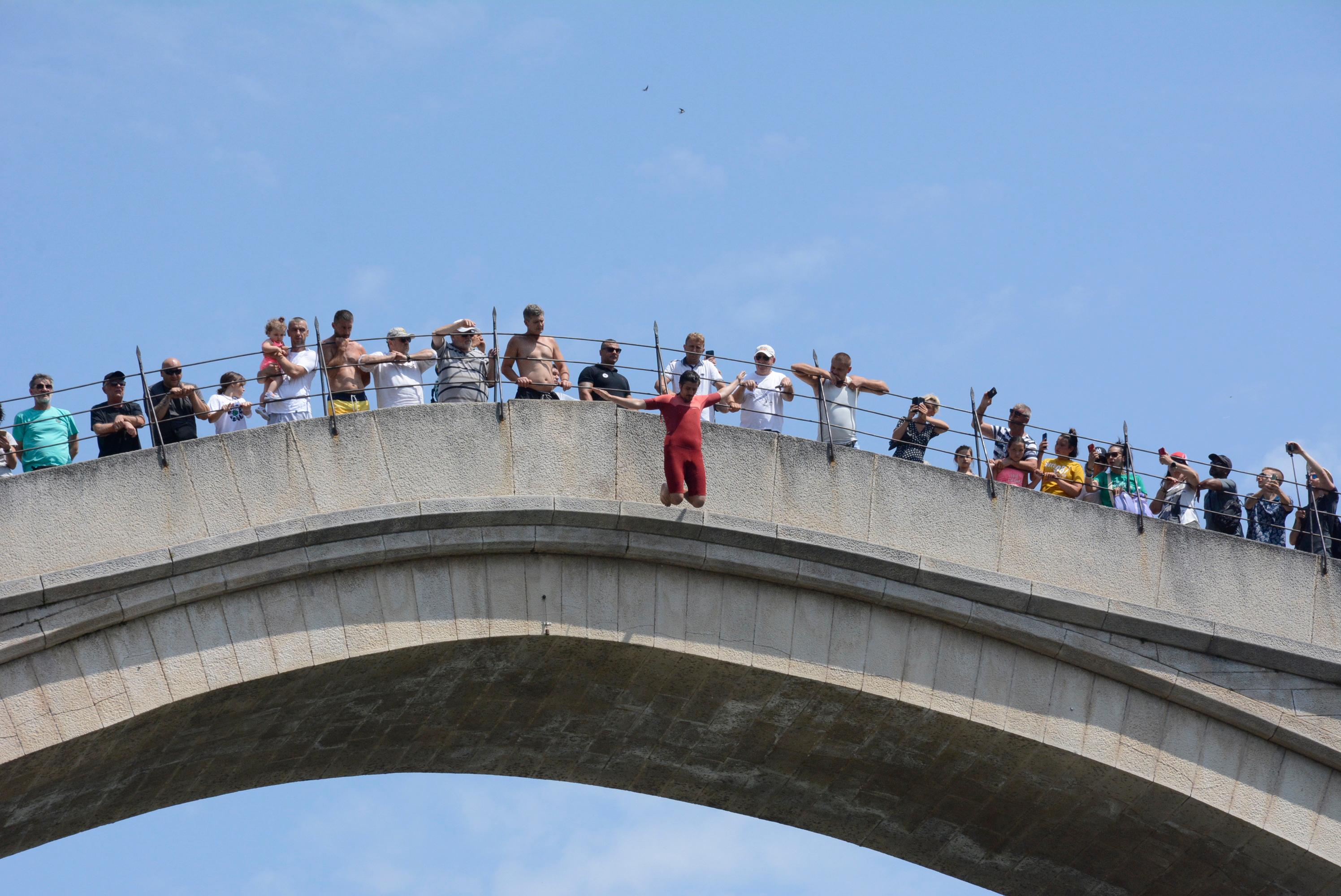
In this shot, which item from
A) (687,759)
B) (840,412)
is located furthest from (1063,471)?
(687,759)

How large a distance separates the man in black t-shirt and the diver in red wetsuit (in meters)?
1.46

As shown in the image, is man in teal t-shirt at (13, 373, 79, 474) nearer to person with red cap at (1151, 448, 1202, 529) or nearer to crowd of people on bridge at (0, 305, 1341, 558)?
crowd of people on bridge at (0, 305, 1341, 558)

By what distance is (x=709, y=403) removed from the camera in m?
17.1

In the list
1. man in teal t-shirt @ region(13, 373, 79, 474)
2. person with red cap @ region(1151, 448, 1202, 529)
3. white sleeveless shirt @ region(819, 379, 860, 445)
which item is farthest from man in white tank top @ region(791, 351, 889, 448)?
man in teal t-shirt @ region(13, 373, 79, 474)

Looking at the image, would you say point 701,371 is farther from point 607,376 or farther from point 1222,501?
point 1222,501

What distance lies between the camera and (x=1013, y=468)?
19.0m

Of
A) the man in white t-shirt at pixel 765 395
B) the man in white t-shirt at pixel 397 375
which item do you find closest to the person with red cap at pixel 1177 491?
the man in white t-shirt at pixel 765 395

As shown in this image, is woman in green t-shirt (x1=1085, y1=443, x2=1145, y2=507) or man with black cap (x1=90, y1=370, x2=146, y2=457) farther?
woman in green t-shirt (x1=1085, y1=443, x2=1145, y2=507)

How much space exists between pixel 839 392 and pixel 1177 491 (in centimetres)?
414

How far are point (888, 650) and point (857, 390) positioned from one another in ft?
9.11

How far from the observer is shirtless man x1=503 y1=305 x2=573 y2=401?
18.0 m

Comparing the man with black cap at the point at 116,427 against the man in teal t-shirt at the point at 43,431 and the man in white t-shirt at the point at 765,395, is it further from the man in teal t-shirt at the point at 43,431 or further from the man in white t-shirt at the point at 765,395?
the man in white t-shirt at the point at 765,395

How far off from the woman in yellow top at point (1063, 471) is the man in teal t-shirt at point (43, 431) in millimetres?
9516

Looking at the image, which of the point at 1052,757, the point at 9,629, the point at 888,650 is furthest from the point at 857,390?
the point at 9,629
